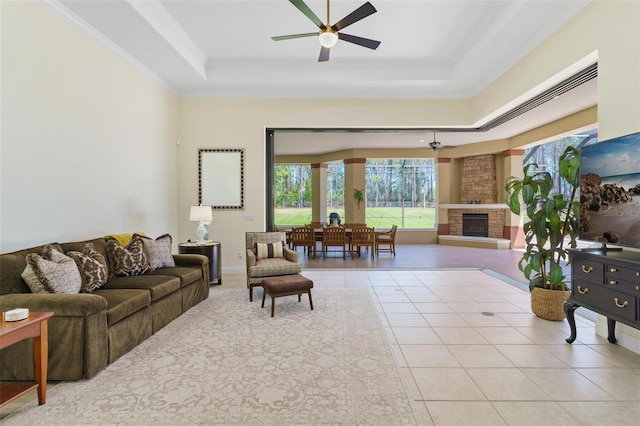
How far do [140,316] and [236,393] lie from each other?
1.44 metres

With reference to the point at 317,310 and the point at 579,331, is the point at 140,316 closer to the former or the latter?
the point at 317,310

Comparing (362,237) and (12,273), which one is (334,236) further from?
(12,273)

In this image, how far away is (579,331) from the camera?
3344mm

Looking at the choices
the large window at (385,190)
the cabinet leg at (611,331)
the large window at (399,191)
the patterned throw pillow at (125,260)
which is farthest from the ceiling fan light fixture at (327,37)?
the large window at (399,191)

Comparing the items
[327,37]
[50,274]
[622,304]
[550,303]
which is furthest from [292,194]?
[622,304]

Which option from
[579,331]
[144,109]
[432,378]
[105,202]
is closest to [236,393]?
[432,378]

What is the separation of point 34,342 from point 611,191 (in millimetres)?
4834

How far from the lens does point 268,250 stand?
199 inches

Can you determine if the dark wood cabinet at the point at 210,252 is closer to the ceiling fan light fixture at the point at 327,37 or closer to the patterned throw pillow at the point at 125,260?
the patterned throw pillow at the point at 125,260

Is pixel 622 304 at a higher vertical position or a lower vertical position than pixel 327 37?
lower

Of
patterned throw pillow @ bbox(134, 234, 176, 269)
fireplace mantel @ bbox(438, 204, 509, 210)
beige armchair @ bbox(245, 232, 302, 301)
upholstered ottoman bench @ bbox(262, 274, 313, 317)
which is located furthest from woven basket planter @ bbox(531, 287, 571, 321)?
fireplace mantel @ bbox(438, 204, 509, 210)

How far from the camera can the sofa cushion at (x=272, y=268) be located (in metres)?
4.41

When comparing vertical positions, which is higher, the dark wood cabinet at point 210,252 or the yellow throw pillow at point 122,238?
the yellow throw pillow at point 122,238

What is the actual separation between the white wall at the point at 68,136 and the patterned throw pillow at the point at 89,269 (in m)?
0.47
